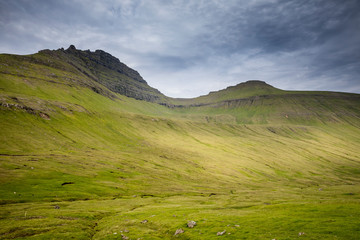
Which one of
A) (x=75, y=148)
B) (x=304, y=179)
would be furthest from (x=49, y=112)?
(x=304, y=179)

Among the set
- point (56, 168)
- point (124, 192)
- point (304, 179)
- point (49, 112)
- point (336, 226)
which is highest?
point (49, 112)

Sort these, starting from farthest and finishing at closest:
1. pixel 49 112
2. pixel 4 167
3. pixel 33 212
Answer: pixel 49 112 < pixel 4 167 < pixel 33 212

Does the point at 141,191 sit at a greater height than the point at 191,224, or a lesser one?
lesser

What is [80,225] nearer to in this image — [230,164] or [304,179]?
[230,164]

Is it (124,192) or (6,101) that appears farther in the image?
(6,101)

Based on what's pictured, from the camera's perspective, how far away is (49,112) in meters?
186

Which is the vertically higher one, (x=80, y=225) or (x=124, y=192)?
(x=80, y=225)

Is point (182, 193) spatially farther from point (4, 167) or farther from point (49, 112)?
point (49, 112)

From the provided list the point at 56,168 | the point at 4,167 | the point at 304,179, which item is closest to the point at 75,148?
the point at 56,168

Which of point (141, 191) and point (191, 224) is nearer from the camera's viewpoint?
point (191, 224)

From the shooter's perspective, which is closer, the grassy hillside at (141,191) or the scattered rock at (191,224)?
the grassy hillside at (141,191)

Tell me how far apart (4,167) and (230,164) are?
154 m

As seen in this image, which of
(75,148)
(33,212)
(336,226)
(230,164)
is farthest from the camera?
(230,164)

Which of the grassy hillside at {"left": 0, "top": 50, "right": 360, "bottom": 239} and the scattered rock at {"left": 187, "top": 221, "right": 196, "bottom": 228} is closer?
the grassy hillside at {"left": 0, "top": 50, "right": 360, "bottom": 239}
